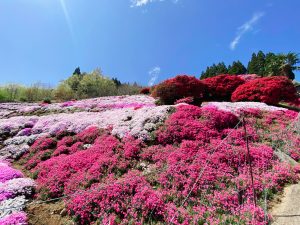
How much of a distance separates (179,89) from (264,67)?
151 ft

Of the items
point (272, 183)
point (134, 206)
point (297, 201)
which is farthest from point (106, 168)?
point (297, 201)

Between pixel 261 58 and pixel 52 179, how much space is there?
65655 millimetres

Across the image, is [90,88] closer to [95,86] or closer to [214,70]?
[95,86]

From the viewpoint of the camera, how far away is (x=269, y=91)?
17375mm

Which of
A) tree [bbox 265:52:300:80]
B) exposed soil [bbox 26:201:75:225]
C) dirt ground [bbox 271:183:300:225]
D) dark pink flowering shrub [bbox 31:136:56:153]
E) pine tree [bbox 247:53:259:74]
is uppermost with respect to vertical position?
pine tree [bbox 247:53:259:74]

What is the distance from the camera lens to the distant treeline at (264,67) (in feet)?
132

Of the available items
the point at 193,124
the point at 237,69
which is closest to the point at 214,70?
the point at 237,69

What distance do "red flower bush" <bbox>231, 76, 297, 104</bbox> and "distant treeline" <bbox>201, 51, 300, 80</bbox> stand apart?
26018 millimetres

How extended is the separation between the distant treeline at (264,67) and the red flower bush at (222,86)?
24.6 m

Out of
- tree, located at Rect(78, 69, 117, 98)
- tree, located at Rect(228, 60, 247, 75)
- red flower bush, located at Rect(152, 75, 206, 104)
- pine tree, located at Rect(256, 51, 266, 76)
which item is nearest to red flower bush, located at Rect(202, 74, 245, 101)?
red flower bush, located at Rect(152, 75, 206, 104)

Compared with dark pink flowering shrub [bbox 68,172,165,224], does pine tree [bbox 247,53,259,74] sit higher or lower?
higher

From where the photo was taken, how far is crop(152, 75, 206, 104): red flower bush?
18047 mm

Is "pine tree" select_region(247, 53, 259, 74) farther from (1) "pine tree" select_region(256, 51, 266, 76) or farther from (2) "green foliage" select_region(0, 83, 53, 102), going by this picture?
(2) "green foliage" select_region(0, 83, 53, 102)

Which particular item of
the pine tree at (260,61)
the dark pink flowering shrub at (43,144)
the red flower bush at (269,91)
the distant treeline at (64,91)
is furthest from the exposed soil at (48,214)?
the pine tree at (260,61)
